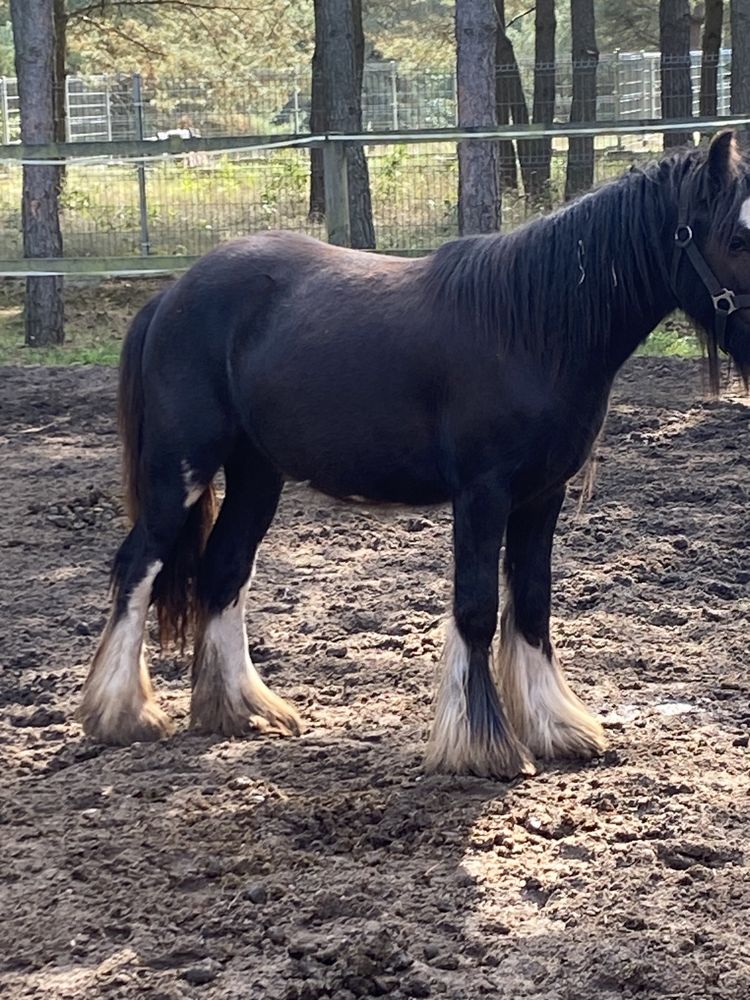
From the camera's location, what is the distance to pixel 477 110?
12711mm

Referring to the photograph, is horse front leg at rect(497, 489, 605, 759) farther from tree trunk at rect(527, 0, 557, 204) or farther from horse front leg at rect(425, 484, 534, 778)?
tree trunk at rect(527, 0, 557, 204)

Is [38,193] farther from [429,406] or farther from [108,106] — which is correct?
[429,406]

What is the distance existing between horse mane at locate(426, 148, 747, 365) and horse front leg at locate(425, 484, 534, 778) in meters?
0.53

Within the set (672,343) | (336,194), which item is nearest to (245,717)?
(336,194)

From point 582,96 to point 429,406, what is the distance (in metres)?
15.7

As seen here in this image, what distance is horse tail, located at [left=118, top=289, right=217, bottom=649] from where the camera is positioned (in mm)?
4914

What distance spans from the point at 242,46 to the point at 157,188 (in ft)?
45.9

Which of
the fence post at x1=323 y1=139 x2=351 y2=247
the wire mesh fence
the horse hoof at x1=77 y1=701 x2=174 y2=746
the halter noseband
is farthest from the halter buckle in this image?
the wire mesh fence

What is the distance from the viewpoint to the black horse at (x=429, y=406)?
416cm

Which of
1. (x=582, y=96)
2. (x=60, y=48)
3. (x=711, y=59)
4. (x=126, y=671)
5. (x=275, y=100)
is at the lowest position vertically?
(x=126, y=671)

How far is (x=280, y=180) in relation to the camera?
17.8m

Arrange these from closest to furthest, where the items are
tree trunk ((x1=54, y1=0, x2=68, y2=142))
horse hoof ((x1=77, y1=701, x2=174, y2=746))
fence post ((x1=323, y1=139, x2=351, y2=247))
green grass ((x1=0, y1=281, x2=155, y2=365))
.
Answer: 1. horse hoof ((x1=77, y1=701, x2=174, y2=746))
2. fence post ((x1=323, y1=139, x2=351, y2=247))
3. green grass ((x1=0, y1=281, x2=155, y2=365))
4. tree trunk ((x1=54, y1=0, x2=68, y2=142))

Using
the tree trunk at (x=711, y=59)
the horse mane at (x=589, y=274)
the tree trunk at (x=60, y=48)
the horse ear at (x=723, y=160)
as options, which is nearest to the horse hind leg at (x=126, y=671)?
the horse mane at (x=589, y=274)

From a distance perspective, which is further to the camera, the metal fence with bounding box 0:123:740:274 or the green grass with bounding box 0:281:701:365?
the metal fence with bounding box 0:123:740:274
